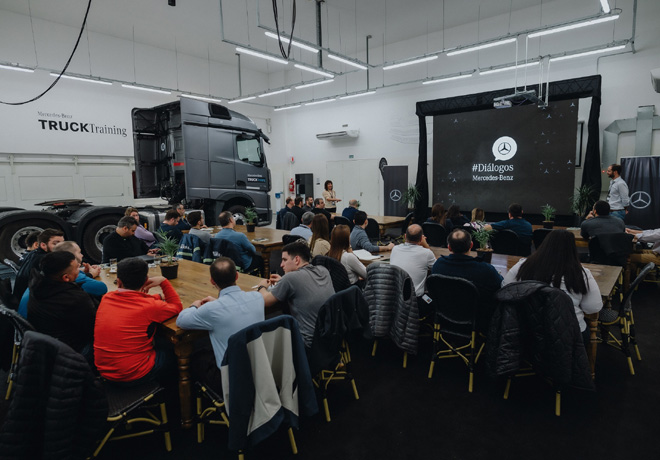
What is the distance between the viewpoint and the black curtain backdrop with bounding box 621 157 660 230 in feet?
22.6

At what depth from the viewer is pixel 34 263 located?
10.1ft

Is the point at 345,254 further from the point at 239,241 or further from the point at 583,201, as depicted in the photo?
the point at 583,201

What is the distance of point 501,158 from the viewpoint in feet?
28.7

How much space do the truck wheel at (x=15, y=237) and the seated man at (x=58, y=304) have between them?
16.9ft

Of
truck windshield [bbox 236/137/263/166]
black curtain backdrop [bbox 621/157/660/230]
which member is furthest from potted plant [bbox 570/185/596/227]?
truck windshield [bbox 236/137/263/166]

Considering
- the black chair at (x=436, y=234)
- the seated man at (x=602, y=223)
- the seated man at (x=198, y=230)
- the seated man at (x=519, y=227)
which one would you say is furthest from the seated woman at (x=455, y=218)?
the seated man at (x=198, y=230)

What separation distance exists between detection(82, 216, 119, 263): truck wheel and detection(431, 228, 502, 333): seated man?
6.40m

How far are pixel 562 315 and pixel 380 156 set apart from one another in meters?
9.29

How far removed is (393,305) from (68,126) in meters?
9.44

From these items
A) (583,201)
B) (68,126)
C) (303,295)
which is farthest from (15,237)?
(583,201)

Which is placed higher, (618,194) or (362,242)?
(618,194)

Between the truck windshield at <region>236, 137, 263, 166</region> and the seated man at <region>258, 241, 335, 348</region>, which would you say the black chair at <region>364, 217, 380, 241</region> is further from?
the seated man at <region>258, 241, 335, 348</region>

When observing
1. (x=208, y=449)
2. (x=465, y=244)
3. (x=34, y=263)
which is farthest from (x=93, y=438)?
(x=465, y=244)

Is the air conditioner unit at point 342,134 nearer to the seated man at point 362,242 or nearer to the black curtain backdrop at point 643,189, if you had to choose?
the black curtain backdrop at point 643,189
